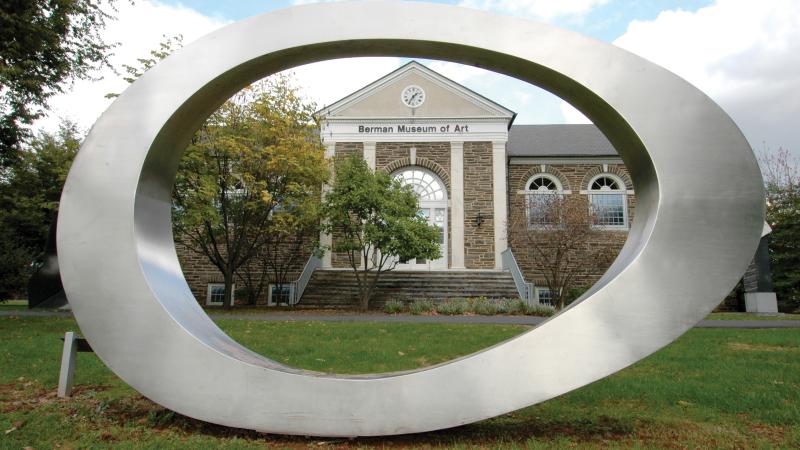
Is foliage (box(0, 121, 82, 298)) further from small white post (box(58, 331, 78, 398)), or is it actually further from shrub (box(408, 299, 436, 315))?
small white post (box(58, 331, 78, 398))

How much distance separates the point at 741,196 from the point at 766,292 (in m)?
17.6

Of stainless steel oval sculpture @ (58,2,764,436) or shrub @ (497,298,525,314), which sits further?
shrub @ (497,298,525,314)

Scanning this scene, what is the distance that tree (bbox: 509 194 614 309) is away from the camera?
1783cm

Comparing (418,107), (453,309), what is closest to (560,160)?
(418,107)

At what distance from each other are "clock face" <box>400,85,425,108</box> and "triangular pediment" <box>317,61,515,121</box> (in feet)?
0.37

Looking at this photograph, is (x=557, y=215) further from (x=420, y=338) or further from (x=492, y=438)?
(x=492, y=438)

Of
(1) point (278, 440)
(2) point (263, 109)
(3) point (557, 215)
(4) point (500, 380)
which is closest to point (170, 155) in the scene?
(1) point (278, 440)

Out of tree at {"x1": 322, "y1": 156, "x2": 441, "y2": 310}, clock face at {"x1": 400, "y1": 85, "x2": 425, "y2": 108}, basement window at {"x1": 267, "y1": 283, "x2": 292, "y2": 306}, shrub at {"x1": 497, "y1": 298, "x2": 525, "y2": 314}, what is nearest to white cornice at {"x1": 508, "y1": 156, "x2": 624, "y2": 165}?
clock face at {"x1": 400, "y1": 85, "x2": 425, "y2": 108}

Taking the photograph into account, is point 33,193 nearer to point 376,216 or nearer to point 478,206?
point 376,216

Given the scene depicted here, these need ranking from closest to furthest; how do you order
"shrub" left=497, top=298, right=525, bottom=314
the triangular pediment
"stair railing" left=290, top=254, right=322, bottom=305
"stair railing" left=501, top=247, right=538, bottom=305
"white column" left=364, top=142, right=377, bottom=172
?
"shrub" left=497, top=298, right=525, bottom=314
"stair railing" left=501, top=247, right=538, bottom=305
"stair railing" left=290, top=254, right=322, bottom=305
"white column" left=364, top=142, right=377, bottom=172
the triangular pediment

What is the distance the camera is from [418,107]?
68.3 feet

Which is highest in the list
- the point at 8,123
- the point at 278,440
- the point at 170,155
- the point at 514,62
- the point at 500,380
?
the point at 8,123

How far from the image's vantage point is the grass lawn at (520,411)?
3449 millimetres

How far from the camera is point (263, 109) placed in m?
15.2
